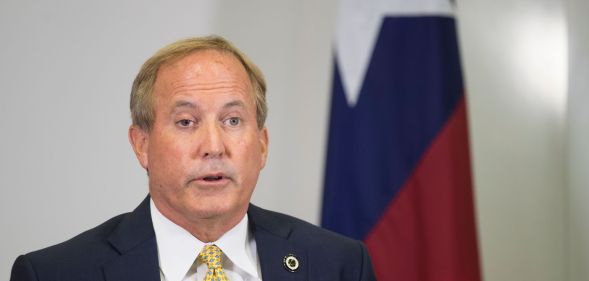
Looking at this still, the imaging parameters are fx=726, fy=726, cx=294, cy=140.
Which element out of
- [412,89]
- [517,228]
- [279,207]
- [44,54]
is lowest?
[517,228]

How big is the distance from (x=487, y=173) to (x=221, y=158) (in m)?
2.25

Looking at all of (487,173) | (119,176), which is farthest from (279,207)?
(487,173)

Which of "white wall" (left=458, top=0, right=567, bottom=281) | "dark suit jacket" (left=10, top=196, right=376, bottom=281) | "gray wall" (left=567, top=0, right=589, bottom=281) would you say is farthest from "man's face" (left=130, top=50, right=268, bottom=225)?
"gray wall" (left=567, top=0, right=589, bottom=281)

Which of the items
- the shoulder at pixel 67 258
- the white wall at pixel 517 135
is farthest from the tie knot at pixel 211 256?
the white wall at pixel 517 135

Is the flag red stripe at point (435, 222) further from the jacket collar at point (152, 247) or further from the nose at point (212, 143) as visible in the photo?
the nose at point (212, 143)

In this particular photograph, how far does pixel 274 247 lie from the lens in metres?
2.20

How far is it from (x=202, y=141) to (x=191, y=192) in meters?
0.14

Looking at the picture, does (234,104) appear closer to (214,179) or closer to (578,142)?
(214,179)

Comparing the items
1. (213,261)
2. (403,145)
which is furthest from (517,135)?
(213,261)

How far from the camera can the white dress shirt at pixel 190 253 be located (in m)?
2.03

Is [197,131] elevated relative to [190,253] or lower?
elevated

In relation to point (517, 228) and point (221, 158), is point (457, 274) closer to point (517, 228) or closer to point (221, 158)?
point (517, 228)

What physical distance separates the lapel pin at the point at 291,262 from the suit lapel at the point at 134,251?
1.27 feet

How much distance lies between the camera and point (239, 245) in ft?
6.95
